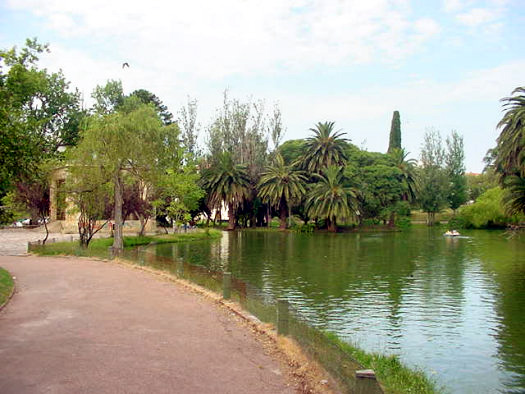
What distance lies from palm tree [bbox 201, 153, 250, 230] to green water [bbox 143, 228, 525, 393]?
35.7m

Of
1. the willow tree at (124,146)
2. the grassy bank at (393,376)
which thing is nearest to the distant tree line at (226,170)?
the willow tree at (124,146)

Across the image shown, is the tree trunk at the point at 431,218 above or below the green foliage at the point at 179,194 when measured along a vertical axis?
below

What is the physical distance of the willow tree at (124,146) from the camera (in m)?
28.1

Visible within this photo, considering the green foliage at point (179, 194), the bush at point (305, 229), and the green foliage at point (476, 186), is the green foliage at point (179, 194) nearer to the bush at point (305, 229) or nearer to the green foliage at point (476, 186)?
the bush at point (305, 229)

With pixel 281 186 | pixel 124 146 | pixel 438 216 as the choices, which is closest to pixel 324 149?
pixel 281 186

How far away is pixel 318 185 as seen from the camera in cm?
6956

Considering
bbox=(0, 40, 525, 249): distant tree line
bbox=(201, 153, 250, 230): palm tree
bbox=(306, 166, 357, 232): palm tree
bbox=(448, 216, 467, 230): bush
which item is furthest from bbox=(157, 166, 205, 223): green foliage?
bbox=(448, 216, 467, 230): bush

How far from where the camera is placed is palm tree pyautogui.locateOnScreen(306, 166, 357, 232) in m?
66.5

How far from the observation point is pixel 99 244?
3650cm

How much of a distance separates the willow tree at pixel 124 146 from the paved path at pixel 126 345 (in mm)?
13176

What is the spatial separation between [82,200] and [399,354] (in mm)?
23448

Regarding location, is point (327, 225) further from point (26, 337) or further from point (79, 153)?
point (26, 337)

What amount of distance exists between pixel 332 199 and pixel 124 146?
41.6m

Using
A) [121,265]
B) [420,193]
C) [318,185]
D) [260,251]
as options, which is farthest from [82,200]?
[420,193]
